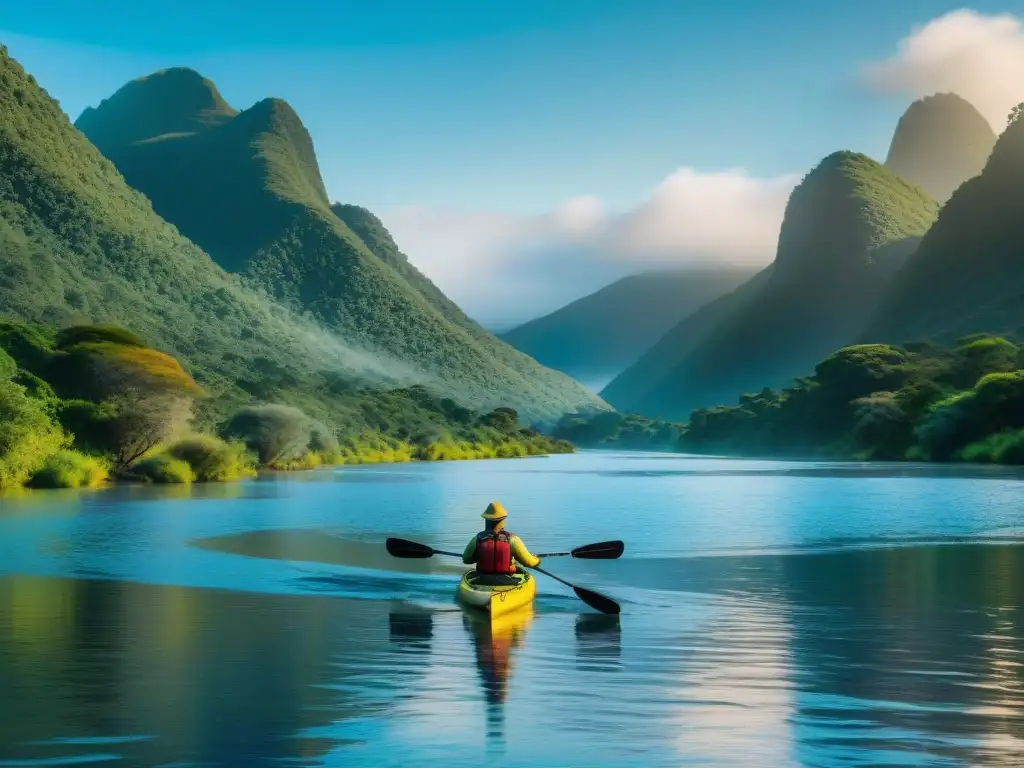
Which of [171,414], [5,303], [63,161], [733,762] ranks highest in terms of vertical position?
[63,161]

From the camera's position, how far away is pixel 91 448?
71750 mm

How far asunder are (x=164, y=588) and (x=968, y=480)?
62.9m

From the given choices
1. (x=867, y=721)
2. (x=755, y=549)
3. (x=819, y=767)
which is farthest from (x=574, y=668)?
(x=755, y=549)

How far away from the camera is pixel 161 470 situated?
73688mm

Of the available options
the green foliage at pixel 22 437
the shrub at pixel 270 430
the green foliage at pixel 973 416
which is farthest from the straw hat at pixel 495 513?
the green foliage at pixel 973 416

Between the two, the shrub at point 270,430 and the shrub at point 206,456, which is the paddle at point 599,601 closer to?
the shrub at point 206,456

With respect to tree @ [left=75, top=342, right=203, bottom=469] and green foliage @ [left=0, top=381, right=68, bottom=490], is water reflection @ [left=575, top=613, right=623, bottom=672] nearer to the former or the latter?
green foliage @ [left=0, top=381, right=68, bottom=490]

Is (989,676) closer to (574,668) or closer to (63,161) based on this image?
(574,668)

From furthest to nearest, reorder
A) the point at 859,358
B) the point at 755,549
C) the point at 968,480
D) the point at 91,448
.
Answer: the point at 859,358 → the point at 968,480 → the point at 91,448 → the point at 755,549

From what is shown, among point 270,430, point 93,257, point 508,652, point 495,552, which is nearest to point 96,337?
point 270,430

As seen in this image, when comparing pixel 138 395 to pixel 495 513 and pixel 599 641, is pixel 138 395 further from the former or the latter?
pixel 599 641

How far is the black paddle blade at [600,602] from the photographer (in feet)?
76.9

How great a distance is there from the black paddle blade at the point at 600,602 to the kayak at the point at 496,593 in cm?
100

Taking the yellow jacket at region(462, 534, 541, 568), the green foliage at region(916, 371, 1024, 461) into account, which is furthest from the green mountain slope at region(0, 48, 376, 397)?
the yellow jacket at region(462, 534, 541, 568)
